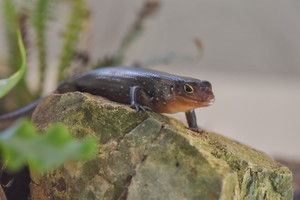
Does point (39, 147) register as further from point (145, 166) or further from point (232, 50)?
point (232, 50)

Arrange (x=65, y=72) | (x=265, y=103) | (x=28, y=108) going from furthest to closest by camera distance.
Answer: (x=265, y=103) < (x=65, y=72) < (x=28, y=108)

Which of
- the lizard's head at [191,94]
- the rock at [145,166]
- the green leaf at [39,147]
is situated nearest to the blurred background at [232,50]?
the lizard's head at [191,94]

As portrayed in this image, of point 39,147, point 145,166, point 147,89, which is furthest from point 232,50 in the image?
point 39,147

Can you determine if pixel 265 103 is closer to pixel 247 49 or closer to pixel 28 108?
pixel 247 49

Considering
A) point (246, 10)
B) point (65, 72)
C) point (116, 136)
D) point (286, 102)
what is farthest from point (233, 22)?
point (116, 136)

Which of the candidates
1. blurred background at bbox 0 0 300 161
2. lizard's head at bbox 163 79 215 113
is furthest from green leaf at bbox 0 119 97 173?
blurred background at bbox 0 0 300 161

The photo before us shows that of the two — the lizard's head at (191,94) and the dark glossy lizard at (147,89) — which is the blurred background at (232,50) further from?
the lizard's head at (191,94)
